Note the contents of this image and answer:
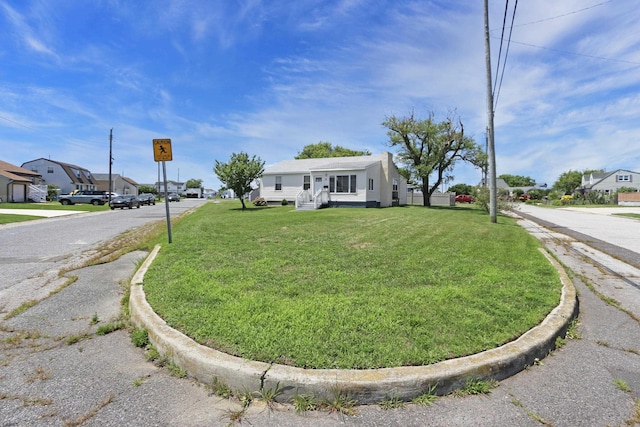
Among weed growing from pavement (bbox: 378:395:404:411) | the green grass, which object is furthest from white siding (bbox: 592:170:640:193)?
weed growing from pavement (bbox: 378:395:404:411)

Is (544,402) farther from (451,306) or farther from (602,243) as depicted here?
(602,243)

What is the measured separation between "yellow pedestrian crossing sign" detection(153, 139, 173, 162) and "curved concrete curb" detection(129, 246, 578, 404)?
5753 mm

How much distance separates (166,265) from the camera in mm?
6262

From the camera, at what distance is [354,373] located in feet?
8.64

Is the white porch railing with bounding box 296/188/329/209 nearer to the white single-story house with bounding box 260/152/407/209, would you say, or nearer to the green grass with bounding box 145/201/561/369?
the white single-story house with bounding box 260/152/407/209

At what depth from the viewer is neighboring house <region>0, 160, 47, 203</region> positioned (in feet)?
122

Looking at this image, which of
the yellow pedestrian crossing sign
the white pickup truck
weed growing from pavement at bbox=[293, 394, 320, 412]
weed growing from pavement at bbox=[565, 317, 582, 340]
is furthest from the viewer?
the white pickup truck

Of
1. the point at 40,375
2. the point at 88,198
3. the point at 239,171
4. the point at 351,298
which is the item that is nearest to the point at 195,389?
the point at 40,375

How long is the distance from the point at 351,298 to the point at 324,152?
187 ft

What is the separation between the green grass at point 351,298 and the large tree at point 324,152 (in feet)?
173

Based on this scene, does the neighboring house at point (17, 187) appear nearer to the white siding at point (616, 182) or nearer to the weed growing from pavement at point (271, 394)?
the weed growing from pavement at point (271, 394)

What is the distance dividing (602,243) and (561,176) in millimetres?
96717

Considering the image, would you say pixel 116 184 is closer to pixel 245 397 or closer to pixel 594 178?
pixel 245 397

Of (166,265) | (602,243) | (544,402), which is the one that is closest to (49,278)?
(166,265)
